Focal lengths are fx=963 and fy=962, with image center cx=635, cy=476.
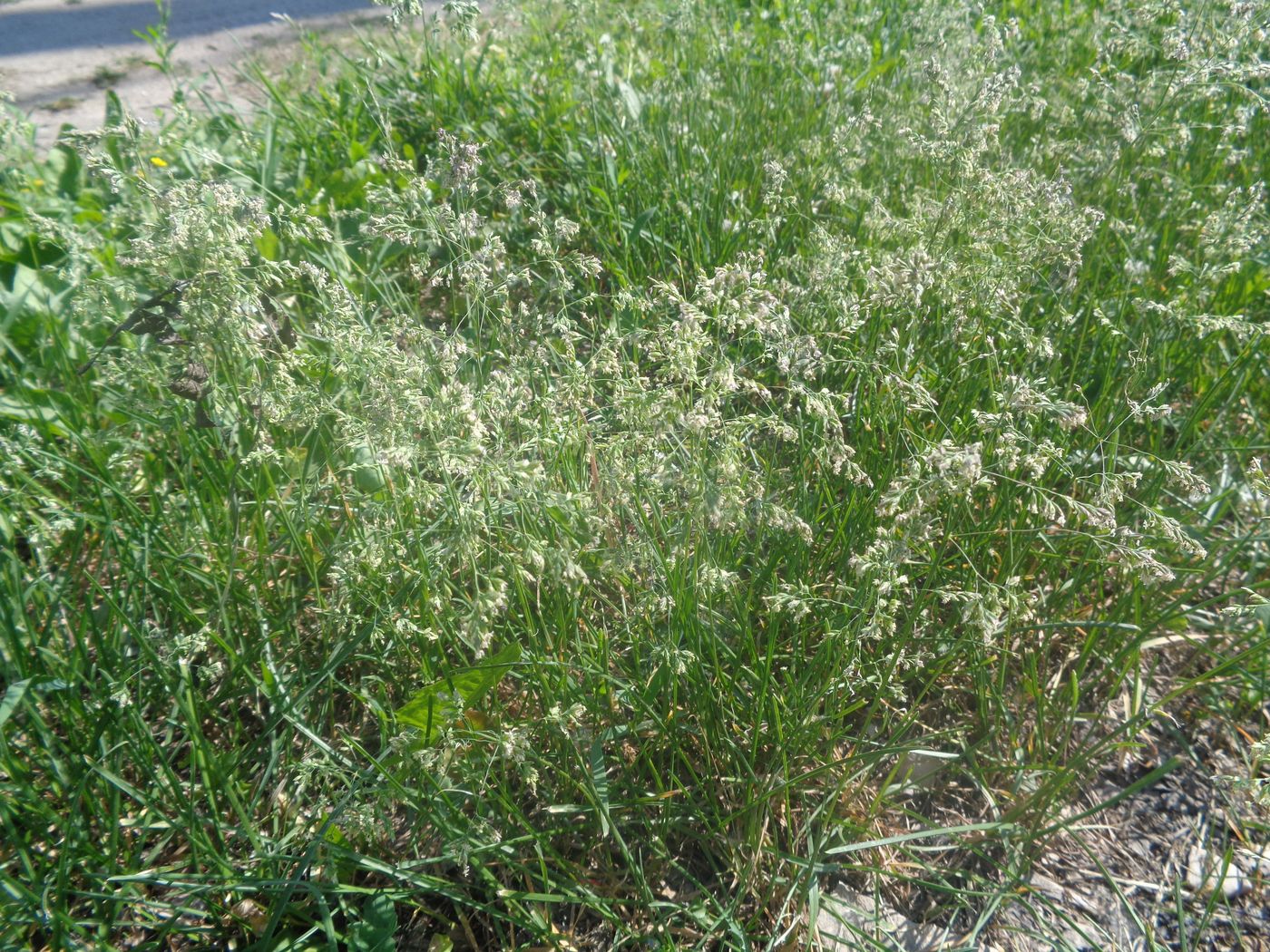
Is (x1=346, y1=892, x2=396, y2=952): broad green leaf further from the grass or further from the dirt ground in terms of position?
the dirt ground

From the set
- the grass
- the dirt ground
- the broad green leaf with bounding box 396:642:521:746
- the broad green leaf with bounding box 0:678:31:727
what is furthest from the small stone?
the dirt ground

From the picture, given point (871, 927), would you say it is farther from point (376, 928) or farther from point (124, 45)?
point (124, 45)

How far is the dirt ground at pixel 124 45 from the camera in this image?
13.9ft

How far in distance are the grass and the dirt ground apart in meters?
1.75

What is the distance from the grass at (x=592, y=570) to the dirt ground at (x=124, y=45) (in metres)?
1.75

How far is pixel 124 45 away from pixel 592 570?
4.48 meters

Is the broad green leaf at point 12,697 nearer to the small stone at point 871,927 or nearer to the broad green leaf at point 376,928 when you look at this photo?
the broad green leaf at point 376,928

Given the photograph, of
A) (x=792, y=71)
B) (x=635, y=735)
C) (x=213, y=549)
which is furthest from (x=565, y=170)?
(x=635, y=735)

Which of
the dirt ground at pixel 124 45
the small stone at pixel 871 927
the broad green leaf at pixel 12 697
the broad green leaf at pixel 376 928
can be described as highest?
the dirt ground at pixel 124 45

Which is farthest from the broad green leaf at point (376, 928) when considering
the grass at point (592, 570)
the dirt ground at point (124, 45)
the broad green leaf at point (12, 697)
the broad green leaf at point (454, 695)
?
the dirt ground at point (124, 45)

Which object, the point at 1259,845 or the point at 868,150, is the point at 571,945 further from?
the point at 868,150

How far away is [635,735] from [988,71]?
2.36 metres

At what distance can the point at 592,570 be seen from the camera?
195cm

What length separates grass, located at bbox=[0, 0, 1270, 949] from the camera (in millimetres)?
1614
